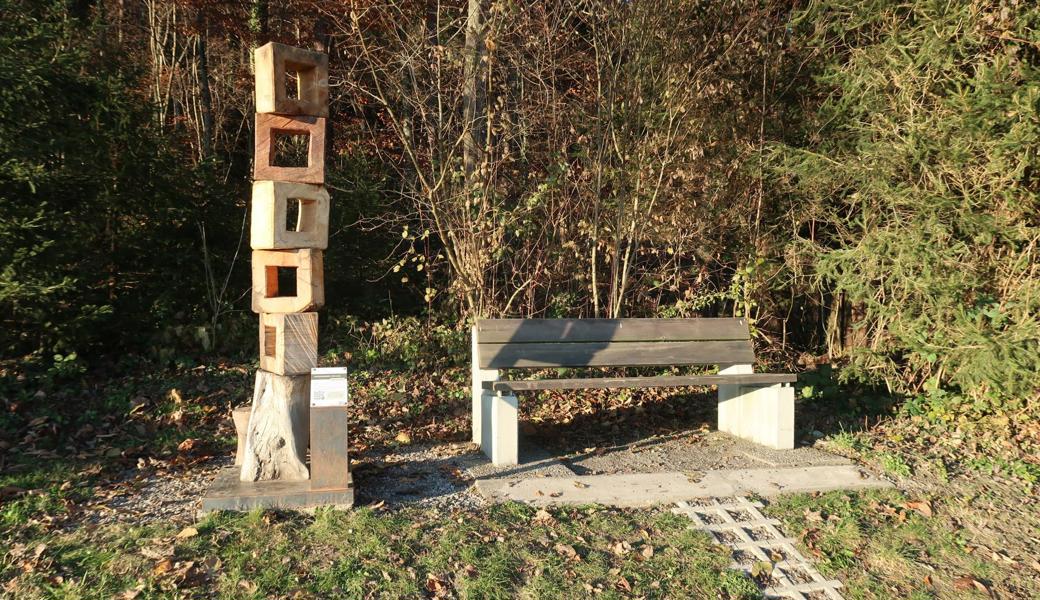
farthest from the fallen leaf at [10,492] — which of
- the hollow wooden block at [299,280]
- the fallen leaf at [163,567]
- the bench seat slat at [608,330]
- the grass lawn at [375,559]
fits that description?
the bench seat slat at [608,330]

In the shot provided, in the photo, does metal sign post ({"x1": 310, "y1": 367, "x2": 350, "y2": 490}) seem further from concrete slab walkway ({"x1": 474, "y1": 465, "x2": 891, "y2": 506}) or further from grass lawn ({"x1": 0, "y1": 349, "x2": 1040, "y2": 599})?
concrete slab walkway ({"x1": 474, "y1": 465, "x2": 891, "y2": 506})

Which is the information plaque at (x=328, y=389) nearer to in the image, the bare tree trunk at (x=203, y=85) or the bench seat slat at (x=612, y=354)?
the bench seat slat at (x=612, y=354)

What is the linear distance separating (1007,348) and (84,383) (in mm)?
7737

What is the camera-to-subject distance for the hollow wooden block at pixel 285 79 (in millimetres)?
4023

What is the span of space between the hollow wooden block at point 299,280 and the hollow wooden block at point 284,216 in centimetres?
8

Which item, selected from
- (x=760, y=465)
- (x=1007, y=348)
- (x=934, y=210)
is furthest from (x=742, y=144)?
(x=760, y=465)

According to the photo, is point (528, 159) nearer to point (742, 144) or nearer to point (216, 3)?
point (742, 144)

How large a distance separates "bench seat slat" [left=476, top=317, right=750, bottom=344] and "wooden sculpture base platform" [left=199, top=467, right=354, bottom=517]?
1740mm

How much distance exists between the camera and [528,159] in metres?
7.58

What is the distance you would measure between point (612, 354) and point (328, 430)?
238cm

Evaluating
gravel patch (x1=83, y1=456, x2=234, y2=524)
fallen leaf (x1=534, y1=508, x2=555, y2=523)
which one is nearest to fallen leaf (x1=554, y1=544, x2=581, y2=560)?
fallen leaf (x1=534, y1=508, x2=555, y2=523)

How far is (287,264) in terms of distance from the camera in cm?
425

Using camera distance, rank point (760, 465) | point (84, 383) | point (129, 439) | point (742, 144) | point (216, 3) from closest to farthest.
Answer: point (760, 465)
point (129, 439)
point (84, 383)
point (742, 144)
point (216, 3)

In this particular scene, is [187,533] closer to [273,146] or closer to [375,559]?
[375,559]
